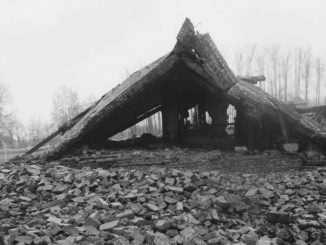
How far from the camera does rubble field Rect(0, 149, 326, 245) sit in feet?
11.3

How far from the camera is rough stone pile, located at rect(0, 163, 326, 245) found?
343 centimetres

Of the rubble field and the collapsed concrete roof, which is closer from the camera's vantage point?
the rubble field

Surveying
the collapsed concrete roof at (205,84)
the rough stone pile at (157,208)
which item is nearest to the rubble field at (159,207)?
the rough stone pile at (157,208)

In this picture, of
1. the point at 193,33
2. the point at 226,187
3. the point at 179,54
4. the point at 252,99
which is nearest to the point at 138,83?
the point at 179,54

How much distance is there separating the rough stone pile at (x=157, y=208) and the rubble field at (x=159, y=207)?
11mm

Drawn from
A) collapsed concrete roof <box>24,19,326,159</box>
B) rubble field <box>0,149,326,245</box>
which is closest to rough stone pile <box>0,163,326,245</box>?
rubble field <box>0,149,326,245</box>

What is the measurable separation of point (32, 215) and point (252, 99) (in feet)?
→ 15.3

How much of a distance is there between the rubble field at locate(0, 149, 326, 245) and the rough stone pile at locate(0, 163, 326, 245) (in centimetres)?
1

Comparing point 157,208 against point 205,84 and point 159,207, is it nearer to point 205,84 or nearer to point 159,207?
point 159,207

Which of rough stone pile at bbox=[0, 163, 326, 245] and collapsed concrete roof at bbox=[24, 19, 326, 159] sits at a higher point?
collapsed concrete roof at bbox=[24, 19, 326, 159]

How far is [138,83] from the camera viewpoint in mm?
6730

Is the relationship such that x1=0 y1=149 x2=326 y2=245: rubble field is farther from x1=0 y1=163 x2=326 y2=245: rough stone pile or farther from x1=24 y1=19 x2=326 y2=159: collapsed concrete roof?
x1=24 y1=19 x2=326 y2=159: collapsed concrete roof

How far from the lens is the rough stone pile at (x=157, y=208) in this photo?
11.3ft

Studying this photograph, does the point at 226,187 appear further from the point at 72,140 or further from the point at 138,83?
the point at 72,140
